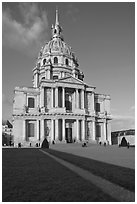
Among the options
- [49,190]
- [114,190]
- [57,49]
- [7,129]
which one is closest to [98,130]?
[57,49]

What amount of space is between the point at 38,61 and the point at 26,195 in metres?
68.4

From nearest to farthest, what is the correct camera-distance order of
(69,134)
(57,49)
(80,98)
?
1. (69,134)
2. (80,98)
3. (57,49)

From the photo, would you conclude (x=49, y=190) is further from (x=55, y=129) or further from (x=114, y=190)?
(x=55, y=129)

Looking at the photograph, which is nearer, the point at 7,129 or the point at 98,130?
the point at 98,130

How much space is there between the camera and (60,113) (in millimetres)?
51000

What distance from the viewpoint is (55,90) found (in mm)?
53188

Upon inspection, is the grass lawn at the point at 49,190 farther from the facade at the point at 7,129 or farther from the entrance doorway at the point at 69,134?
the facade at the point at 7,129

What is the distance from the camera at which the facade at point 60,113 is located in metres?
51.2

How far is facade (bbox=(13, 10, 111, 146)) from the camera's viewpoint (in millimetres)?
51250

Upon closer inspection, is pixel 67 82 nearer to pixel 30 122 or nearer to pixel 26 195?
pixel 30 122

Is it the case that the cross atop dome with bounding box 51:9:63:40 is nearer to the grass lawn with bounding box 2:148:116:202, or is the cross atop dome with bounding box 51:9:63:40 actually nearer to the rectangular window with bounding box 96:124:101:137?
the rectangular window with bounding box 96:124:101:137

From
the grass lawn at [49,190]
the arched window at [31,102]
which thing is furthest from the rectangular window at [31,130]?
the grass lawn at [49,190]

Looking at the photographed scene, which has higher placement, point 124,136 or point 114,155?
point 114,155

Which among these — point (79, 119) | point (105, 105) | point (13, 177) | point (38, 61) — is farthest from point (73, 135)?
point (13, 177)
